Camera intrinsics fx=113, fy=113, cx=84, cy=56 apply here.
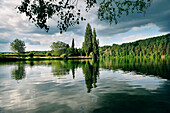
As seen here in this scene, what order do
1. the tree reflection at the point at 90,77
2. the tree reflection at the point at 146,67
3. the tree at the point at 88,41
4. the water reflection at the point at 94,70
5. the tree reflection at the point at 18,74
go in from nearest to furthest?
the tree reflection at the point at 90,77
the water reflection at the point at 94,70
the tree reflection at the point at 18,74
the tree reflection at the point at 146,67
the tree at the point at 88,41

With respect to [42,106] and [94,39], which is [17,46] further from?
[42,106]

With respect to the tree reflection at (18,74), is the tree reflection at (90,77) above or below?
below

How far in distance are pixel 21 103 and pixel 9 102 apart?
0.83 metres

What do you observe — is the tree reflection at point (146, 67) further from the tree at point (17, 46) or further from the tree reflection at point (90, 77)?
the tree at point (17, 46)

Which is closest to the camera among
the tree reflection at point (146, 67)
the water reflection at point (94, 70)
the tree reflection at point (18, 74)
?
the water reflection at point (94, 70)

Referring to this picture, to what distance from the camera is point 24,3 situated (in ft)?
15.7

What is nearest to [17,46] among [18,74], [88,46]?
[88,46]

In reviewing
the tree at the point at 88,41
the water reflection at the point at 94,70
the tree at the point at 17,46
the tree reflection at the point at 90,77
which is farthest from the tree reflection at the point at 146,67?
the tree at the point at 17,46

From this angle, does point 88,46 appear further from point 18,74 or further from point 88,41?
point 18,74

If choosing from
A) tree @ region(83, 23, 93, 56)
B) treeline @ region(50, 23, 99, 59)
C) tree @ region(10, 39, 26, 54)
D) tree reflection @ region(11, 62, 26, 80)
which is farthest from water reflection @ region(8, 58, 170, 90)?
tree @ region(10, 39, 26, 54)

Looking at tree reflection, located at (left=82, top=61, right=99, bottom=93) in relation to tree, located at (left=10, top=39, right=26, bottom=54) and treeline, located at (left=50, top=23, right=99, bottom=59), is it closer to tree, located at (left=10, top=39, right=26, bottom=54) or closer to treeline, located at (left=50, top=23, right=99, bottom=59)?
treeline, located at (left=50, top=23, right=99, bottom=59)

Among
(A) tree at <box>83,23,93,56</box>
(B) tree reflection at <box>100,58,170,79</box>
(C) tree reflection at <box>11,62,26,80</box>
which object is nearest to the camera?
(C) tree reflection at <box>11,62,26,80</box>

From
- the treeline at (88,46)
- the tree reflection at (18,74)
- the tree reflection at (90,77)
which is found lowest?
the tree reflection at (90,77)

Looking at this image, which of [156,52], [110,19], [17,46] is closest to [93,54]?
[17,46]
